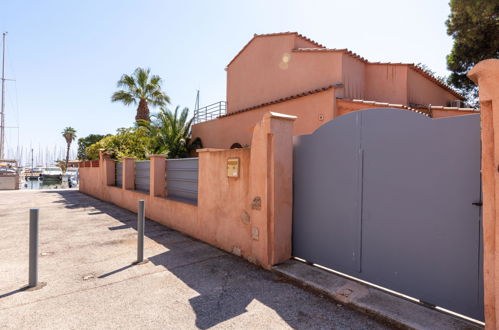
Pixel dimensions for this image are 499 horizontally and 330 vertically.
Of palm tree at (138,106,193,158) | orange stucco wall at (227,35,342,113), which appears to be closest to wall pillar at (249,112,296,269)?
orange stucco wall at (227,35,342,113)

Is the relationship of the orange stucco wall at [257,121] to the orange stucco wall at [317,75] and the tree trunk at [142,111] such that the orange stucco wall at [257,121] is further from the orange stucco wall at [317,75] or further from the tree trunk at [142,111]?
the tree trunk at [142,111]

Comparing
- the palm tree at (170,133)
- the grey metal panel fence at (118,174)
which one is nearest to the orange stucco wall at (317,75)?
the palm tree at (170,133)

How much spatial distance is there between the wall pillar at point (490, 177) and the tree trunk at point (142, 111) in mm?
21911

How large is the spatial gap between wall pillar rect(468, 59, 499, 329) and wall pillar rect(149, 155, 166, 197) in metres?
7.61

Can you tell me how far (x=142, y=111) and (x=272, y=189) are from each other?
20020 millimetres

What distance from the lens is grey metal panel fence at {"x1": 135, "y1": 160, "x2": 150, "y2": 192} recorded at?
32.1ft

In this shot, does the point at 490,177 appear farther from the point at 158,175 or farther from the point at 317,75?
the point at 317,75

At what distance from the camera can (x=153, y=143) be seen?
16.7 m

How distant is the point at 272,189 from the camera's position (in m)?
4.42

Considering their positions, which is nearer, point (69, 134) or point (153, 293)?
point (153, 293)

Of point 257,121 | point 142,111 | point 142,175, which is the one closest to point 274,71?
point 257,121

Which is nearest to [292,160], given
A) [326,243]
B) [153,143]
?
[326,243]

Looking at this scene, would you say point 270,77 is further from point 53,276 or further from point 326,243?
point 53,276

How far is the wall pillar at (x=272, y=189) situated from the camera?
4.44 meters
